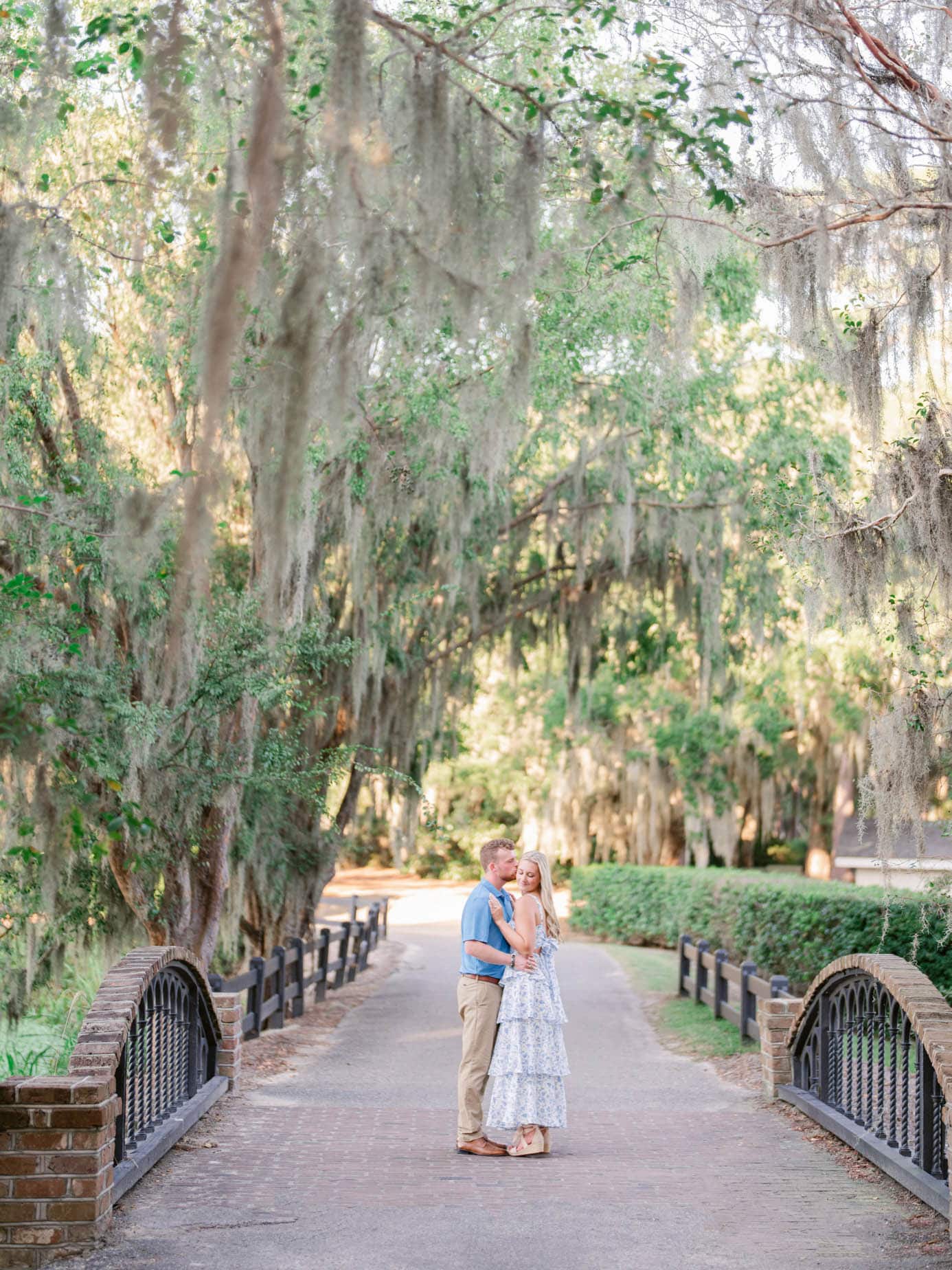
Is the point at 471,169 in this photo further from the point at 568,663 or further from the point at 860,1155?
the point at 568,663

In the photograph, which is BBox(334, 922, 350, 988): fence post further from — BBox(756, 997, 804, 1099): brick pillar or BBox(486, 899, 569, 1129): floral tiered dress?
BBox(486, 899, 569, 1129): floral tiered dress

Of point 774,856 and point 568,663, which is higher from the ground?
point 568,663

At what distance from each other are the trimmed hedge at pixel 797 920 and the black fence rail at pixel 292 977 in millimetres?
4437

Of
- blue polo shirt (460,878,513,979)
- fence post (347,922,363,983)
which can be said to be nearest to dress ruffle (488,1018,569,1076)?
blue polo shirt (460,878,513,979)

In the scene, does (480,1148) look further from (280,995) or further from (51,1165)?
(280,995)

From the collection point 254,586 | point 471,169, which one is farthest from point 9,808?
point 471,169

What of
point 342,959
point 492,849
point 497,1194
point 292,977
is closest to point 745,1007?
point 292,977

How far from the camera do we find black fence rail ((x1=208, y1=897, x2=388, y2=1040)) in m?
10.6

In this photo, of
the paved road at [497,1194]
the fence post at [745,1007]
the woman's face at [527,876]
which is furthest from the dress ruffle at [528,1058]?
the fence post at [745,1007]

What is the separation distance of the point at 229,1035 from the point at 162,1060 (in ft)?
5.70

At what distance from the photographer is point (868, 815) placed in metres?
8.28

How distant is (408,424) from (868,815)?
5600 mm

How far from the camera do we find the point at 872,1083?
685 centimetres

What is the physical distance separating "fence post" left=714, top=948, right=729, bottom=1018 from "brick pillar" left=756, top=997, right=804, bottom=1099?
375 centimetres
